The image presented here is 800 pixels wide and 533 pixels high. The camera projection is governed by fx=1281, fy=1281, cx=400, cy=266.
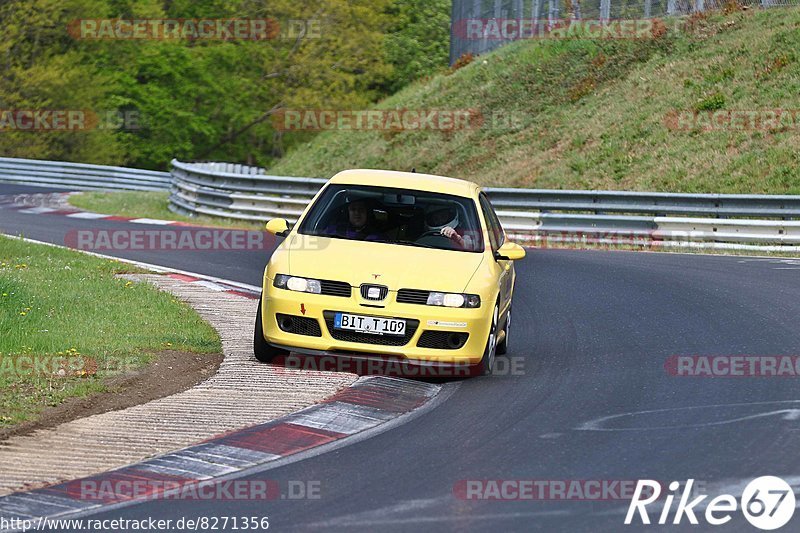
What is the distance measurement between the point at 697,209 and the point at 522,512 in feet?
56.5

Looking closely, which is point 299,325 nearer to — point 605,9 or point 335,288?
point 335,288

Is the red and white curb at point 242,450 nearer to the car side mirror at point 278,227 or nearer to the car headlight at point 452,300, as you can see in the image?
the car headlight at point 452,300

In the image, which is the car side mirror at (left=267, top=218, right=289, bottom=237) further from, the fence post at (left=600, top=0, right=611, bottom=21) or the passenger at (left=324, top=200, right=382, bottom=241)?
the fence post at (left=600, top=0, right=611, bottom=21)

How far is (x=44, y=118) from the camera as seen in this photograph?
2176 inches

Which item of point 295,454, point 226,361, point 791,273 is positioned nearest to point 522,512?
point 295,454

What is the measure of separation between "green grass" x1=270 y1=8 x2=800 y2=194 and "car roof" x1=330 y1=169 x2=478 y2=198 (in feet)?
55.6

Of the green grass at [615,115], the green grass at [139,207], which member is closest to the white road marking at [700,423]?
the green grass at [139,207]

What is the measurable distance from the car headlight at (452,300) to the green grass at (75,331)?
225 centimetres

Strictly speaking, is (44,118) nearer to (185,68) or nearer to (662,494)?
(185,68)

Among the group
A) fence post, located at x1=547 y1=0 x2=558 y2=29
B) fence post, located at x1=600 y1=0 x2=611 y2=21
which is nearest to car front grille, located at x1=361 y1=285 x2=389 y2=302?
fence post, located at x1=600 y1=0 x2=611 y2=21

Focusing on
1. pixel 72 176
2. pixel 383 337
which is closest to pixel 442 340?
pixel 383 337

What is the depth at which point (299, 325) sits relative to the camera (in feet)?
32.5

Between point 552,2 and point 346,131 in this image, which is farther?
point 346,131

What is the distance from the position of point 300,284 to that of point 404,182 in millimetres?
1750
